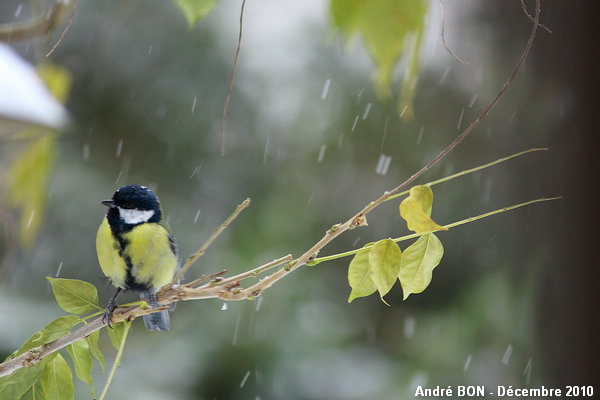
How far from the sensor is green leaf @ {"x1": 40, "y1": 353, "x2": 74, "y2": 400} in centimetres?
27

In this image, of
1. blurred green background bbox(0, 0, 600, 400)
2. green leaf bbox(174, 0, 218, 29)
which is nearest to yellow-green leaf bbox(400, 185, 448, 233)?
green leaf bbox(174, 0, 218, 29)

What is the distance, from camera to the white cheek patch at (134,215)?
340 millimetres

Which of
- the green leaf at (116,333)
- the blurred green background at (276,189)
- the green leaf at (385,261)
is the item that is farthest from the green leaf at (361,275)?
the blurred green background at (276,189)

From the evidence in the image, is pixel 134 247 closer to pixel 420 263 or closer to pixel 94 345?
pixel 94 345

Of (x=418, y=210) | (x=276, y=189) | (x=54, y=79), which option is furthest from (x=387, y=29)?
(x=276, y=189)

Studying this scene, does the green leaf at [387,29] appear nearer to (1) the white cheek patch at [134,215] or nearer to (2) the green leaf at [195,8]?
(2) the green leaf at [195,8]

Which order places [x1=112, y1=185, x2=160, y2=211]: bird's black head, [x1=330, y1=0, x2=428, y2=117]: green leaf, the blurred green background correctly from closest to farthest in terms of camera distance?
1. [x1=330, y1=0, x2=428, y2=117]: green leaf
2. [x1=112, y1=185, x2=160, y2=211]: bird's black head
3. the blurred green background

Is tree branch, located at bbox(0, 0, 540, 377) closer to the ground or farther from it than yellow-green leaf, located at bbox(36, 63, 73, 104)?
closer to the ground

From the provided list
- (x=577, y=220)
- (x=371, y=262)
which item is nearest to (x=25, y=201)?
(x=371, y=262)

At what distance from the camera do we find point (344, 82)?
5.49 ft

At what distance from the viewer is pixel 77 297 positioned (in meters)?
0.27

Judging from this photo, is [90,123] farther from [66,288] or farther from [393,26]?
[393,26]

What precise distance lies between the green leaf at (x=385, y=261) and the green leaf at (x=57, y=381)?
160mm

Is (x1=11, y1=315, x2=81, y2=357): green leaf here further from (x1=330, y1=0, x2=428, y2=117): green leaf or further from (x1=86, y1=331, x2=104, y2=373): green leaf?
(x1=330, y1=0, x2=428, y2=117): green leaf
